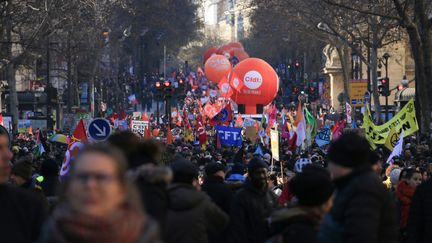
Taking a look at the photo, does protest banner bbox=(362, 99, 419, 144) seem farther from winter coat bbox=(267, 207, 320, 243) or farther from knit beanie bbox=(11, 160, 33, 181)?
winter coat bbox=(267, 207, 320, 243)

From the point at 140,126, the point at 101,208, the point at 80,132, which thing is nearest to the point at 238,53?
the point at 140,126

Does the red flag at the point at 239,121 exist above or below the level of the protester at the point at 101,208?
below

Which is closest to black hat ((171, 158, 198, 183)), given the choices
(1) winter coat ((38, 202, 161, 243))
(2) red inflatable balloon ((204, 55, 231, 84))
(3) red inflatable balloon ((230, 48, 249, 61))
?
(1) winter coat ((38, 202, 161, 243))

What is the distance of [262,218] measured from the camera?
9.13 m

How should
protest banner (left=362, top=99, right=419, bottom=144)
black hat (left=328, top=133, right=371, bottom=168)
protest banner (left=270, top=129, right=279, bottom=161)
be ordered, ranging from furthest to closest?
protest banner (left=362, top=99, right=419, bottom=144)
protest banner (left=270, top=129, right=279, bottom=161)
black hat (left=328, top=133, right=371, bottom=168)

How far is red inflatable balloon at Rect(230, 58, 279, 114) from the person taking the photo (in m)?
44.3

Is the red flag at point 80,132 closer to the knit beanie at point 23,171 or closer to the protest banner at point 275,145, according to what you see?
the protest banner at point 275,145

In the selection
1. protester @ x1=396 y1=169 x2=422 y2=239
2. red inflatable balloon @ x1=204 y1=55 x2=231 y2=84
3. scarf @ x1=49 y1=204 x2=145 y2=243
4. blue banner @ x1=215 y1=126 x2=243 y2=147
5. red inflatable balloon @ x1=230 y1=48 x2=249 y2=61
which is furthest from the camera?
red inflatable balloon @ x1=230 y1=48 x2=249 y2=61

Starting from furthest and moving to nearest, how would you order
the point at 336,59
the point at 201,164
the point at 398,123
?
the point at 336,59
the point at 398,123
the point at 201,164

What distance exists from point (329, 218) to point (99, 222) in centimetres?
193

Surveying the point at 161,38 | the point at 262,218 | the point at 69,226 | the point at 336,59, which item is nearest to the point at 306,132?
the point at 262,218

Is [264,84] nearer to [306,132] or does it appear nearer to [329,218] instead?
[306,132]

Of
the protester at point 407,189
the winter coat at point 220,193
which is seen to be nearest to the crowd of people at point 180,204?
the winter coat at point 220,193

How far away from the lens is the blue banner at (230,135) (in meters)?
27.2
